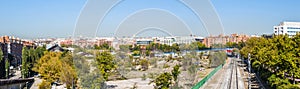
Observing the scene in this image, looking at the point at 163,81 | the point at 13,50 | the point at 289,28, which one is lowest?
the point at 163,81

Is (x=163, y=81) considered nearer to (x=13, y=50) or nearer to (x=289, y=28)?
(x=13, y=50)

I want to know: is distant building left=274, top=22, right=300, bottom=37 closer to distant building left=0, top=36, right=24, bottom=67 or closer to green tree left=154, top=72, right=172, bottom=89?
distant building left=0, top=36, right=24, bottom=67

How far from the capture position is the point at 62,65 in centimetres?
1195

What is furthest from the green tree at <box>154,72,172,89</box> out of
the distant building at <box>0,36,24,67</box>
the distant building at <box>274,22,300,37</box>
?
the distant building at <box>274,22,300,37</box>

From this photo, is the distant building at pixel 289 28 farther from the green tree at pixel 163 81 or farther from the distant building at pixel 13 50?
the green tree at pixel 163 81

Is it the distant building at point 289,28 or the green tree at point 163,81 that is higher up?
the distant building at point 289,28

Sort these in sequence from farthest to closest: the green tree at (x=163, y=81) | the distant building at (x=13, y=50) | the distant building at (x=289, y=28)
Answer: the distant building at (x=289, y=28), the distant building at (x=13, y=50), the green tree at (x=163, y=81)

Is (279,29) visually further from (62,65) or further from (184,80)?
(62,65)

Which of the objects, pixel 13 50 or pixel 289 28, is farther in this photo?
pixel 289 28

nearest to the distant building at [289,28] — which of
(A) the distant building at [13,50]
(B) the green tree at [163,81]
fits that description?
(A) the distant building at [13,50]

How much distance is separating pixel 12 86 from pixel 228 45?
3911 centimetres

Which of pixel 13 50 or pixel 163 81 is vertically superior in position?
pixel 13 50

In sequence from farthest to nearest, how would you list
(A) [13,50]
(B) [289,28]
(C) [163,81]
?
(B) [289,28] → (A) [13,50] → (C) [163,81]

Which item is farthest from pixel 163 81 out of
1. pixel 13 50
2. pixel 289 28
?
pixel 289 28
